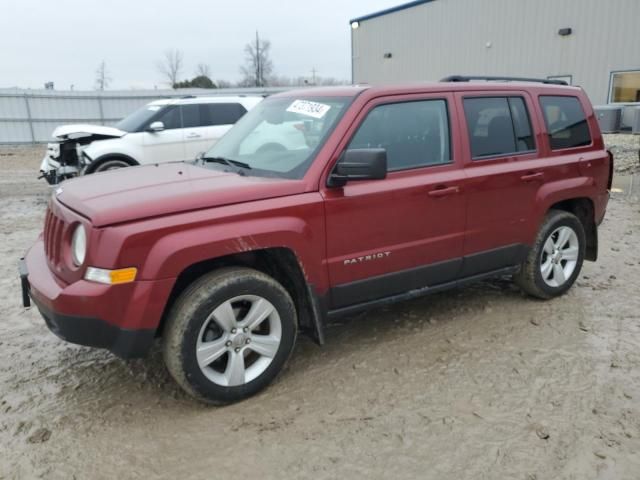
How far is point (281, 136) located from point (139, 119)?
6.76 metres

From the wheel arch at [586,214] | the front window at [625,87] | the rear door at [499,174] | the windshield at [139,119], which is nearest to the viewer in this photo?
the rear door at [499,174]

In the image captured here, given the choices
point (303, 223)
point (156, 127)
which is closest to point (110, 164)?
point (156, 127)

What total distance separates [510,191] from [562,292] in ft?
4.29

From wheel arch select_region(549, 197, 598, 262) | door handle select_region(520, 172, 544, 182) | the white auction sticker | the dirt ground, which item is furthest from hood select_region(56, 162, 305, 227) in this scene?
wheel arch select_region(549, 197, 598, 262)

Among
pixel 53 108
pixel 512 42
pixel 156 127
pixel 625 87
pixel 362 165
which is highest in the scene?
pixel 512 42

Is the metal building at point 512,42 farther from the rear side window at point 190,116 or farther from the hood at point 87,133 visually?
the hood at point 87,133

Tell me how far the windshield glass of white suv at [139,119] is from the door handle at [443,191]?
720cm

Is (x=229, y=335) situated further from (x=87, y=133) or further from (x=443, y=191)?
(x=87, y=133)

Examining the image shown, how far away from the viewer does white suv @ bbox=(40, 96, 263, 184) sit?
9086 mm

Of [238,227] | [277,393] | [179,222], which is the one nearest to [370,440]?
[277,393]

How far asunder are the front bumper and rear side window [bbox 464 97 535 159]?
253 centimetres

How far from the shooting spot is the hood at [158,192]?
2.85 metres

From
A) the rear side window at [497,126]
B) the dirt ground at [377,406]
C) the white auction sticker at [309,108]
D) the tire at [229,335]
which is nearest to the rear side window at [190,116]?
the dirt ground at [377,406]

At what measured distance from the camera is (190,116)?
389 inches
